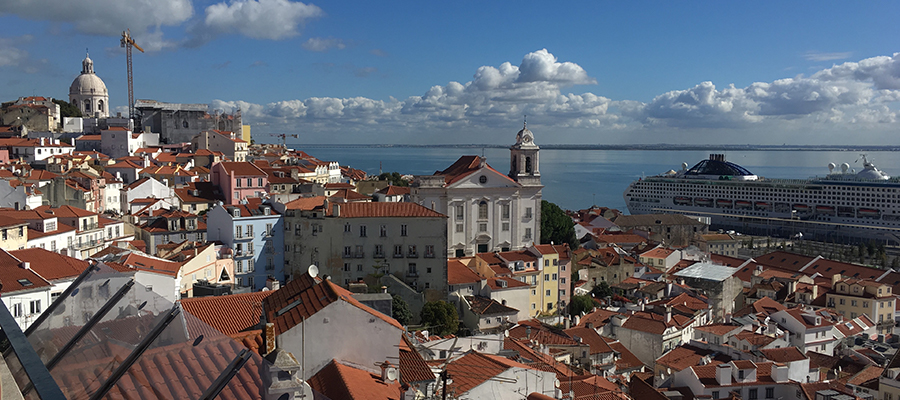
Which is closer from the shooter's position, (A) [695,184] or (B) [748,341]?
(B) [748,341]

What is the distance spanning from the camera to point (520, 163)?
1252 inches

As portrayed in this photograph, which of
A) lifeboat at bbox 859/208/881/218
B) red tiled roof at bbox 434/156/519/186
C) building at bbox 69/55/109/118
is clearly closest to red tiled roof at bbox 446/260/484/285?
red tiled roof at bbox 434/156/519/186

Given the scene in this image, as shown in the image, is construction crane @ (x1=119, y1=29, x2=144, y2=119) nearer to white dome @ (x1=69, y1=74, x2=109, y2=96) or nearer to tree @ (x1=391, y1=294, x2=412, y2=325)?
white dome @ (x1=69, y1=74, x2=109, y2=96)

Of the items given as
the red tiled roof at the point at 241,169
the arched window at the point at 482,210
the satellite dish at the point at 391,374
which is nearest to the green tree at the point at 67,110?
the red tiled roof at the point at 241,169

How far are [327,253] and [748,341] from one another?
11.4m

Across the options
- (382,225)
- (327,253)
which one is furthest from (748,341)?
(327,253)

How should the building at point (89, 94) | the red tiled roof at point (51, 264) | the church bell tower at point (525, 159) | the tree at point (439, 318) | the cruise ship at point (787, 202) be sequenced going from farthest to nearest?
the cruise ship at point (787, 202)
the building at point (89, 94)
the church bell tower at point (525, 159)
the tree at point (439, 318)
the red tiled roof at point (51, 264)

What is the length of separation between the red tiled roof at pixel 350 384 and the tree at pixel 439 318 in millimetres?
11408

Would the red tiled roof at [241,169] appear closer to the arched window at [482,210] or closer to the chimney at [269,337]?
the arched window at [482,210]

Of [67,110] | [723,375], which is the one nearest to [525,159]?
[723,375]

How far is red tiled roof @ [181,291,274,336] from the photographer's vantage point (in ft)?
26.4

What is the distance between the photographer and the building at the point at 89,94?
175 feet

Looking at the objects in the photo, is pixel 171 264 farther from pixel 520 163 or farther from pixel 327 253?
pixel 520 163

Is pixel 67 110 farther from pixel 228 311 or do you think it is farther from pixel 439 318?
pixel 228 311
